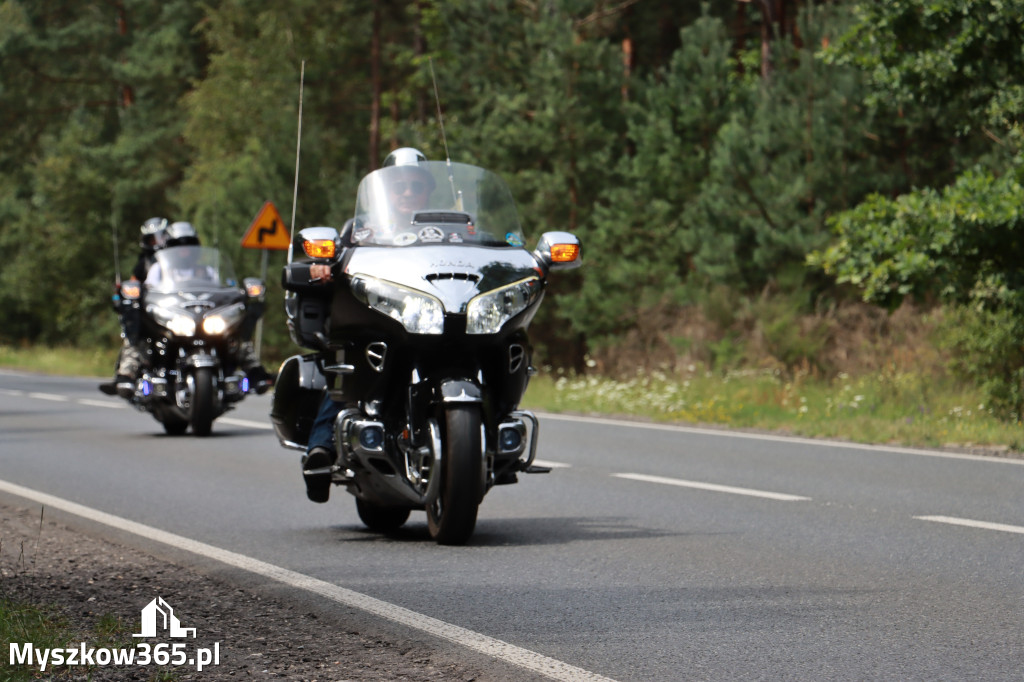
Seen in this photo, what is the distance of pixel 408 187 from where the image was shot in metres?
8.62

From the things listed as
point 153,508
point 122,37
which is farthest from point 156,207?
point 153,508

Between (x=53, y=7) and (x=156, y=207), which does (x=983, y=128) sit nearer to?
(x=156, y=207)

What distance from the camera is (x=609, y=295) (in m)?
26.7

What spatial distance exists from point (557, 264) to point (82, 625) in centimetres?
333

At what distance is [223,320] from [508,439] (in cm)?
838

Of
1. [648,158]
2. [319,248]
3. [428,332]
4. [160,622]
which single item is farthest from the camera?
[648,158]

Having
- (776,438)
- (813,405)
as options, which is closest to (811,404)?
(813,405)

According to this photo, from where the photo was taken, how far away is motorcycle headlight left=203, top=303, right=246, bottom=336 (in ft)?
52.3

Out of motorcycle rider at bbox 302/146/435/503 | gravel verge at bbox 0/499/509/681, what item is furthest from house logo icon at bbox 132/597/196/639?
motorcycle rider at bbox 302/146/435/503

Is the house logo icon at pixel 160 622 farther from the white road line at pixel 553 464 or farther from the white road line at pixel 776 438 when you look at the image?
the white road line at pixel 776 438

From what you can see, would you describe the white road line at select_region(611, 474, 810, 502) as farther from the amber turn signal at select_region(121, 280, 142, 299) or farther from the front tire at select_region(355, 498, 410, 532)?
the amber turn signal at select_region(121, 280, 142, 299)

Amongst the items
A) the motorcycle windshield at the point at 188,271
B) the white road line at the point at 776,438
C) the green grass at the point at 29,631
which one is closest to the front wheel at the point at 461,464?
the green grass at the point at 29,631

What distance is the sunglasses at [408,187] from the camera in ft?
28.2

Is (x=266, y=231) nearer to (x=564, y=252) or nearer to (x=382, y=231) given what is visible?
(x=382, y=231)
